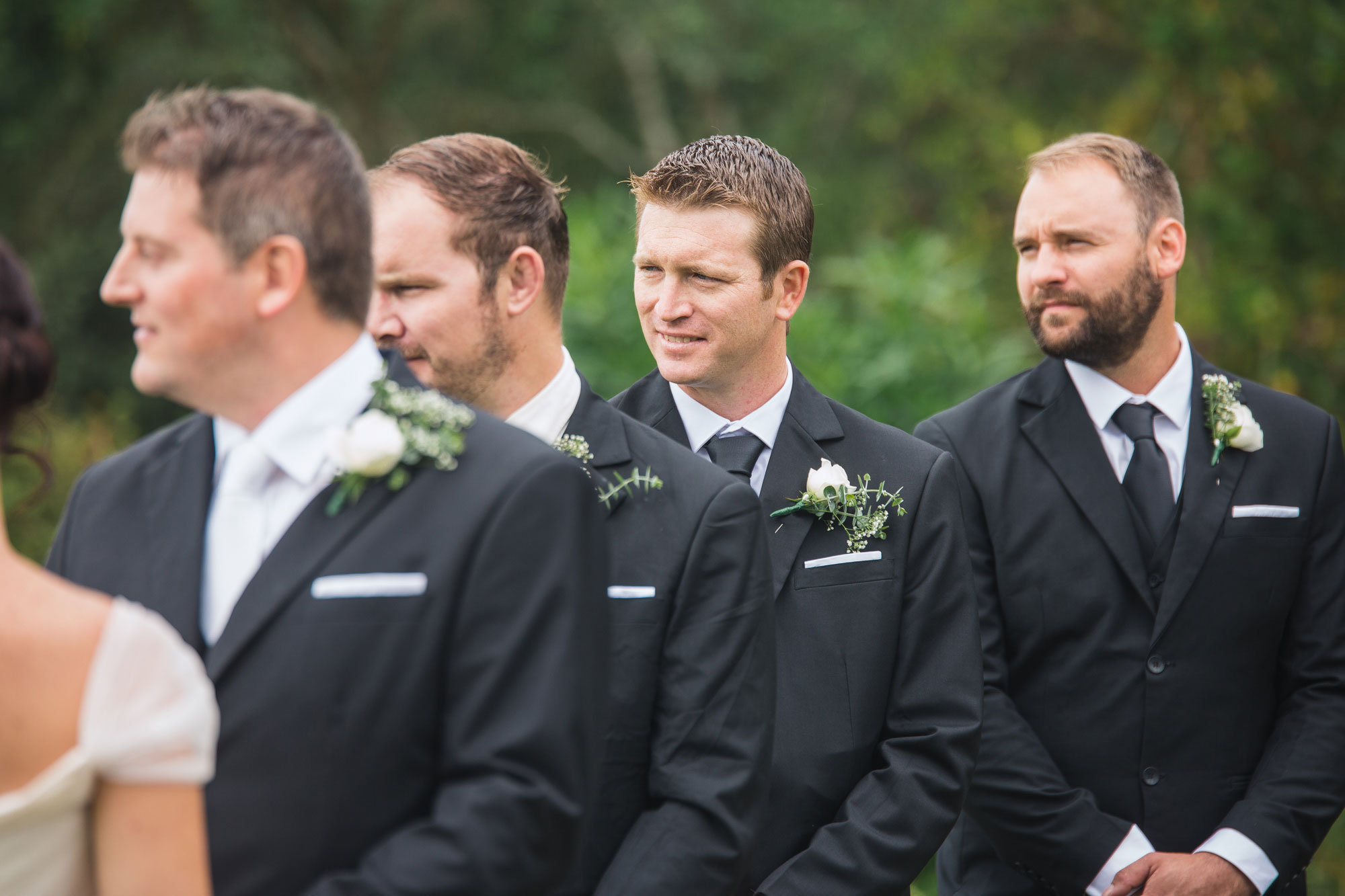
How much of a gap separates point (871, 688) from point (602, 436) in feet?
2.98

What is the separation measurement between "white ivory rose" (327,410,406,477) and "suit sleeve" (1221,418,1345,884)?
2.73 meters

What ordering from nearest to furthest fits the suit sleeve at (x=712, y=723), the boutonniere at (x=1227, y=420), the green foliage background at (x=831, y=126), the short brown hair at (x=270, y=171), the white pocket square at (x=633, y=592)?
the short brown hair at (x=270, y=171) < the suit sleeve at (x=712, y=723) < the white pocket square at (x=633, y=592) < the boutonniere at (x=1227, y=420) < the green foliage background at (x=831, y=126)

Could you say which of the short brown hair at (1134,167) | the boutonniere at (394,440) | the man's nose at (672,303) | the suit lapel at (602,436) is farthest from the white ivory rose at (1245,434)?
the boutonniere at (394,440)

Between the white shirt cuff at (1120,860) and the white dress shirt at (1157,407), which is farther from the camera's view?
the white dress shirt at (1157,407)

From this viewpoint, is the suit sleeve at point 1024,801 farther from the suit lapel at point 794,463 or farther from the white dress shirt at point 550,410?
the white dress shirt at point 550,410

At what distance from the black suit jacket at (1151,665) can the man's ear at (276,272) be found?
2.40 metres

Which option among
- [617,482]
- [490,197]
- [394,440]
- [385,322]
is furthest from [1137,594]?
[394,440]

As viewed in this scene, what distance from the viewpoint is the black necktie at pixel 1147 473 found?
3.96 m

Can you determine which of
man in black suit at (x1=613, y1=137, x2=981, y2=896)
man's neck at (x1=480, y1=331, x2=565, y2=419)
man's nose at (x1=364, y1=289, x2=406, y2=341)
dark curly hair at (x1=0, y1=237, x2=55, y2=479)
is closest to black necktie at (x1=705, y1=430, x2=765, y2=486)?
man in black suit at (x1=613, y1=137, x2=981, y2=896)

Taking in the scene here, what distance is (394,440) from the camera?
7.29 feet

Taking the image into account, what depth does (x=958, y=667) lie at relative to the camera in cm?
338

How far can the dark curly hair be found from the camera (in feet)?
6.38

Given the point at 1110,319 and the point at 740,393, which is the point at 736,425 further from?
the point at 1110,319

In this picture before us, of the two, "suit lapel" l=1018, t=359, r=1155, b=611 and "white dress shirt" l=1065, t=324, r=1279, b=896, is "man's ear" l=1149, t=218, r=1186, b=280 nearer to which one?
"white dress shirt" l=1065, t=324, r=1279, b=896
